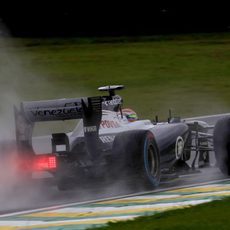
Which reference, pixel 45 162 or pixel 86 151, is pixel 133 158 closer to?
pixel 86 151

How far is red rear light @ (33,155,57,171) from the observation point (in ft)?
33.8

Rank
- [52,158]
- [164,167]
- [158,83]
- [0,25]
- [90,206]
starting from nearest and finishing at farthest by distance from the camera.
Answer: [90,206] < [52,158] < [164,167] < [158,83] < [0,25]

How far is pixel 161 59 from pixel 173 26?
12.8 feet

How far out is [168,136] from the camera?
462 inches

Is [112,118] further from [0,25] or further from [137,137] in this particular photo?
[0,25]

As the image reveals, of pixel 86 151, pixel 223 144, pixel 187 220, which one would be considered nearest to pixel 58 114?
pixel 86 151

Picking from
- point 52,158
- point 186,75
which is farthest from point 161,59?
point 52,158

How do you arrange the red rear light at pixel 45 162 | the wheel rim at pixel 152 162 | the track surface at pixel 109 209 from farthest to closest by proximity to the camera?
the wheel rim at pixel 152 162, the red rear light at pixel 45 162, the track surface at pixel 109 209

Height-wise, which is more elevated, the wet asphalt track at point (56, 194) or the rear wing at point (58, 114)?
the rear wing at point (58, 114)

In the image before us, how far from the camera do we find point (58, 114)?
1056cm

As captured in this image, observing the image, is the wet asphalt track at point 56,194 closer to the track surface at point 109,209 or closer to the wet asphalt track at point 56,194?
the wet asphalt track at point 56,194

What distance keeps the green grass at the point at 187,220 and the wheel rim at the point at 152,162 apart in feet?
7.86

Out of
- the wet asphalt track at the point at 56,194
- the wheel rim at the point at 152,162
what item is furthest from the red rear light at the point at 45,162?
the wheel rim at the point at 152,162

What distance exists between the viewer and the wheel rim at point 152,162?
10.8 m
